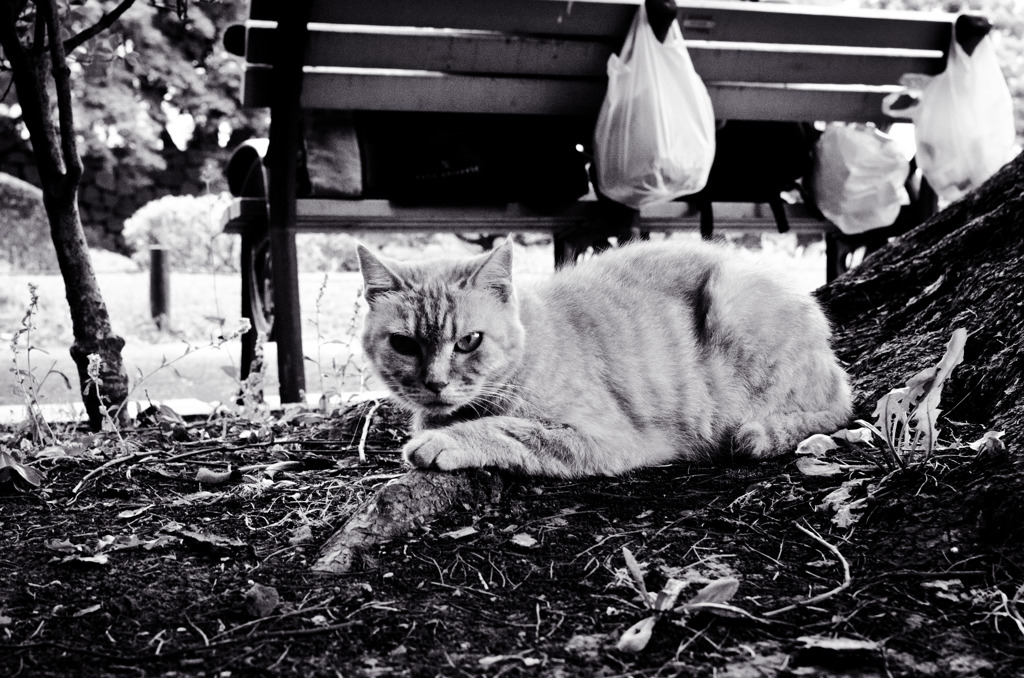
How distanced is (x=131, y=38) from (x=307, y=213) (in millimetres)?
11315

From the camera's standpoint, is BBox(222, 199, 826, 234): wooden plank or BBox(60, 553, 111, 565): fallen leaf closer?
BBox(60, 553, 111, 565): fallen leaf

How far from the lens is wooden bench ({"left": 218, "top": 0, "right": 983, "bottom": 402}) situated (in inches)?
151

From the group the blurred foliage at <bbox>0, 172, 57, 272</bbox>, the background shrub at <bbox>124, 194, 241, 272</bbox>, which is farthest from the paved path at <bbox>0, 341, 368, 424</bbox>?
the blurred foliage at <bbox>0, 172, 57, 272</bbox>

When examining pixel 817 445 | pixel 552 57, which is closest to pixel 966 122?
pixel 552 57

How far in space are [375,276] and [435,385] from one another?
41 centimetres

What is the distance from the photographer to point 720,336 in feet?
9.21

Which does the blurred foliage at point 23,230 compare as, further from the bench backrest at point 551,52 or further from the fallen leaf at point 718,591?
the fallen leaf at point 718,591

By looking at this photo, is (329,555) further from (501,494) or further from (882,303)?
(882,303)

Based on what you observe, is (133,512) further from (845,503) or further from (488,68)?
(488,68)

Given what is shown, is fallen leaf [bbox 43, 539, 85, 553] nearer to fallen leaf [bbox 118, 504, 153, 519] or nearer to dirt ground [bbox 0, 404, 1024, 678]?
dirt ground [bbox 0, 404, 1024, 678]

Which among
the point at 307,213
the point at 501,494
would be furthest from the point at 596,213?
the point at 501,494

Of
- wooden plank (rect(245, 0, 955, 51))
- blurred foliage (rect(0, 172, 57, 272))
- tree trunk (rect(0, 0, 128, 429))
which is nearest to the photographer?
tree trunk (rect(0, 0, 128, 429))

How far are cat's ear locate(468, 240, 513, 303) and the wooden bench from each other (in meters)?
1.53

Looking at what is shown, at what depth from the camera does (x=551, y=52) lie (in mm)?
4129
